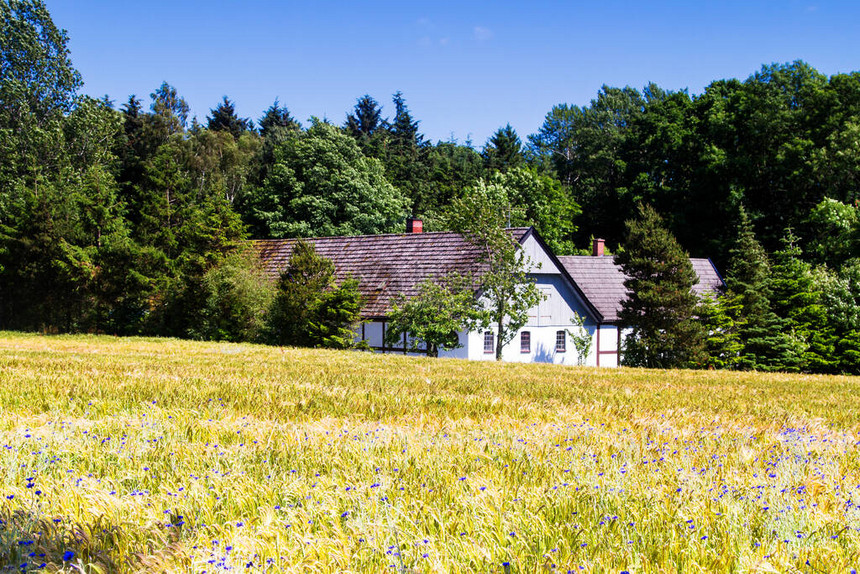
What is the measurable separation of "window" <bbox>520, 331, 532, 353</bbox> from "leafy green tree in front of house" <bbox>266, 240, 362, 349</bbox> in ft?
32.3

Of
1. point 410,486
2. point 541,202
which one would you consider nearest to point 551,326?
point 541,202

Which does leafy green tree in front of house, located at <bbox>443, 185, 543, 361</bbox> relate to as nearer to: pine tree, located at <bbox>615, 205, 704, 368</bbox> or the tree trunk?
the tree trunk

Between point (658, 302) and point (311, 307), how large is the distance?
1708cm

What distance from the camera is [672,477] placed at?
5.25 m

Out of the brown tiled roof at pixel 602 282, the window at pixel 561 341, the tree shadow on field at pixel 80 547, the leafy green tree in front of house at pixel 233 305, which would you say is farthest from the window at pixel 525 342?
the tree shadow on field at pixel 80 547

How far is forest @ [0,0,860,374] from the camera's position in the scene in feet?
132

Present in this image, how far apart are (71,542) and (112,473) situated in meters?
1.39

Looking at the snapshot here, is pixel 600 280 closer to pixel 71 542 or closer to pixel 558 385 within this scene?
pixel 558 385

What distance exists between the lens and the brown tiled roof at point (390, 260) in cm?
3784

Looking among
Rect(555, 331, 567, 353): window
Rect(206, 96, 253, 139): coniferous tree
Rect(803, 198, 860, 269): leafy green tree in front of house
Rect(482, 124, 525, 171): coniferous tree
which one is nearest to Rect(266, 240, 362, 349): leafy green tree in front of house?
Rect(555, 331, 567, 353): window

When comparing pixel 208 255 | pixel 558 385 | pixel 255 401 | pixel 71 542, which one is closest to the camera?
pixel 71 542

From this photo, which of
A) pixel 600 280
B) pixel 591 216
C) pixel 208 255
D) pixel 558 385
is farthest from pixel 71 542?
pixel 591 216

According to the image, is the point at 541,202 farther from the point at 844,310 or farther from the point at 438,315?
the point at 438,315

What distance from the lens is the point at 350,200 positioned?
186 ft
